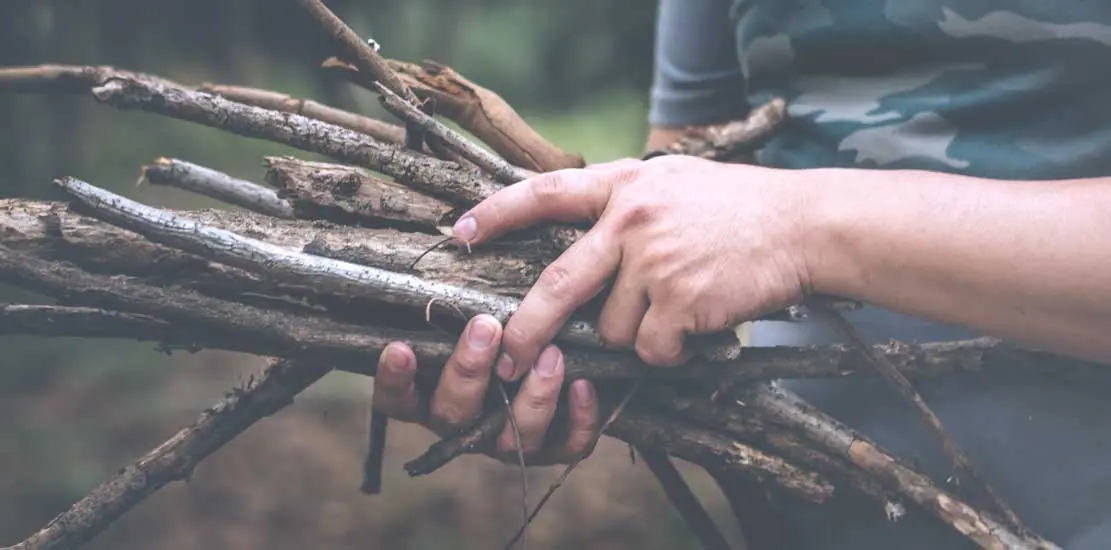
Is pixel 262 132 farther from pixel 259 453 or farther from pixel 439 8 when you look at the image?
pixel 439 8

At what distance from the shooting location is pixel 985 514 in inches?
32.4

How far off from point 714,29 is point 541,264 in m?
0.50

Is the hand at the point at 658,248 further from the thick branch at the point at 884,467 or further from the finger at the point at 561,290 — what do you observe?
the thick branch at the point at 884,467

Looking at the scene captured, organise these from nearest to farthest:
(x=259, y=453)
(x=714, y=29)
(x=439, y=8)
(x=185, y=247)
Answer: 1. (x=185, y=247)
2. (x=714, y=29)
3. (x=259, y=453)
4. (x=439, y=8)

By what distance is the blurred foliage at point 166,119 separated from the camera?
6.70ft

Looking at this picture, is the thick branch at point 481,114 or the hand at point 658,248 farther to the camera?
the thick branch at point 481,114

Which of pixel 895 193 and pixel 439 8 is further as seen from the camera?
pixel 439 8

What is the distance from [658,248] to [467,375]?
19cm

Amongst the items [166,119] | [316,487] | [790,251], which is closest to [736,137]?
[790,251]

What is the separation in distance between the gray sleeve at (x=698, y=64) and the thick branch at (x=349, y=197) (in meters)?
0.49

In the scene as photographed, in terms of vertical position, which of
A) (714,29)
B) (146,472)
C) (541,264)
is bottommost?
(146,472)

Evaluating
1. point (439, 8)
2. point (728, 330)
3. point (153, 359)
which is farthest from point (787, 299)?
point (439, 8)

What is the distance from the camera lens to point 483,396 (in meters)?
0.83

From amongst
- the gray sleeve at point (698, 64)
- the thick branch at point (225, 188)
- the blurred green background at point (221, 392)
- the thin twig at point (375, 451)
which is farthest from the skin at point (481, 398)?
the blurred green background at point (221, 392)
